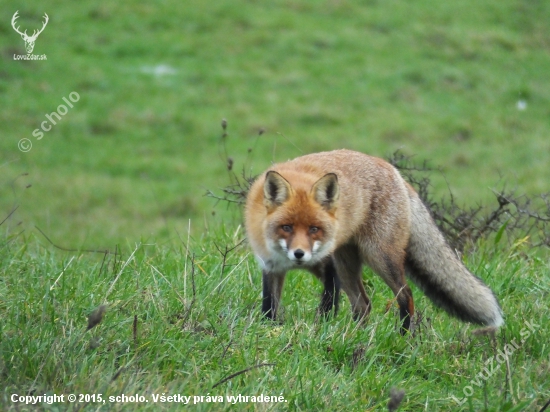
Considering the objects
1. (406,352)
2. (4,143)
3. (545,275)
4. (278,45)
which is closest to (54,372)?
(406,352)

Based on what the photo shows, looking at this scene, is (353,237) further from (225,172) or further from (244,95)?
(244,95)

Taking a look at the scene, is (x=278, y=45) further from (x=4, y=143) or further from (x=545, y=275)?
(x=545, y=275)

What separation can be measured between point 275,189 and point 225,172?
8064 millimetres

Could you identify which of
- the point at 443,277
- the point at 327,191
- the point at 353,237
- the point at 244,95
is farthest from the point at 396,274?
the point at 244,95

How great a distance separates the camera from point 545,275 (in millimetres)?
5562

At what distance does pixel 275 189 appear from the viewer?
16.6 ft

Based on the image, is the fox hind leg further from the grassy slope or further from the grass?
the grassy slope

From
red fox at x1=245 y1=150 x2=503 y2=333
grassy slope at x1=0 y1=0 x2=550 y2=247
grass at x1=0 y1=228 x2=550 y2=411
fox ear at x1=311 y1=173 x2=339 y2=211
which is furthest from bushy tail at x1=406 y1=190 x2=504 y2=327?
grassy slope at x1=0 y1=0 x2=550 y2=247

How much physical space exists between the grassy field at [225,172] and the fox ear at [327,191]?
0.71 m

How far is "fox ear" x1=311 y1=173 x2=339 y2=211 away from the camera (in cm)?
495

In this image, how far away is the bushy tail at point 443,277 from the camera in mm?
4871

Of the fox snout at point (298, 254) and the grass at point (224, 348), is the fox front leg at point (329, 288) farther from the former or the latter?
the fox snout at point (298, 254)

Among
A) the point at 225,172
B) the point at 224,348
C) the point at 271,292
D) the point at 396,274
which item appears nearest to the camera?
the point at 224,348

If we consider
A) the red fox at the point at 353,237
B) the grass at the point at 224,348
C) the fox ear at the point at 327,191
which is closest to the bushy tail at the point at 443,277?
the red fox at the point at 353,237
